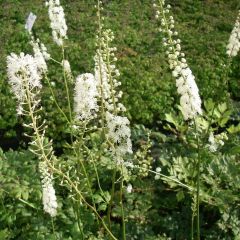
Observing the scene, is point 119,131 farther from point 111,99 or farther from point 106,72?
point 106,72

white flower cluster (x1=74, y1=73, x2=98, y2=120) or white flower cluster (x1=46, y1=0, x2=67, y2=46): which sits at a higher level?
white flower cluster (x1=46, y1=0, x2=67, y2=46)

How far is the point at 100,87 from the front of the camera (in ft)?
9.47

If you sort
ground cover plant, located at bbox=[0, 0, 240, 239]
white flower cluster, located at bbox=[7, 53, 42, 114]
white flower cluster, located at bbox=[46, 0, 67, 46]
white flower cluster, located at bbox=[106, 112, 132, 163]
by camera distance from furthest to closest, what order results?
white flower cluster, located at bbox=[46, 0, 67, 46] < ground cover plant, located at bbox=[0, 0, 240, 239] < white flower cluster, located at bbox=[106, 112, 132, 163] < white flower cluster, located at bbox=[7, 53, 42, 114]

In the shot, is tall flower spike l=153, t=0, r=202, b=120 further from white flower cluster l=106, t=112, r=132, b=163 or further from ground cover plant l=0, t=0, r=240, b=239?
white flower cluster l=106, t=112, r=132, b=163

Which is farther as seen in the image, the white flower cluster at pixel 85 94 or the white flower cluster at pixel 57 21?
the white flower cluster at pixel 57 21

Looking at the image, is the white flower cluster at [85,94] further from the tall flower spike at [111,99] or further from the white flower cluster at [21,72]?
the white flower cluster at [21,72]

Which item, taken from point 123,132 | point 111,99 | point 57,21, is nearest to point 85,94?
point 111,99

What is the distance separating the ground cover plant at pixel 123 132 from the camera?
279 centimetres

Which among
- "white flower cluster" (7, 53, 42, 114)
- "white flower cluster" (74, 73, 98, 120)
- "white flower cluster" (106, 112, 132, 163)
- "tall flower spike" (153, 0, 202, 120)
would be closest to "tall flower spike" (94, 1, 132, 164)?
"white flower cluster" (106, 112, 132, 163)

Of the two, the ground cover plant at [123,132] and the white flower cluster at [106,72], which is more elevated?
the white flower cluster at [106,72]

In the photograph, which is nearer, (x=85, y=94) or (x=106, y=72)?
(x=85, y=94)

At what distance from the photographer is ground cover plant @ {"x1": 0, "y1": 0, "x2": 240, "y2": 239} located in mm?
2795

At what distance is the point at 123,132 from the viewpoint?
269 cm

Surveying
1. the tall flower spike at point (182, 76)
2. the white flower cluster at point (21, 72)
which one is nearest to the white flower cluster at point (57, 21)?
the tall flower spike at point (182, 76)
